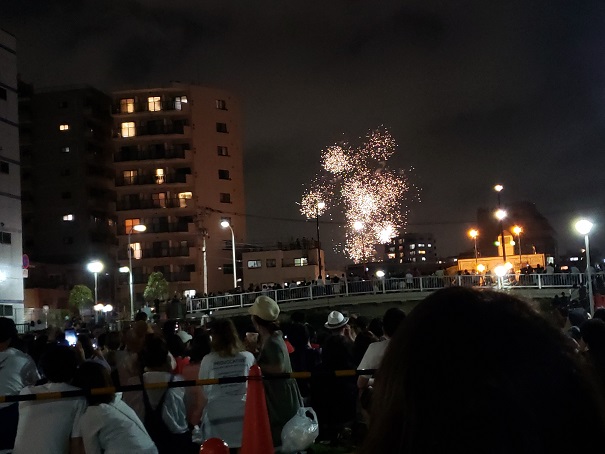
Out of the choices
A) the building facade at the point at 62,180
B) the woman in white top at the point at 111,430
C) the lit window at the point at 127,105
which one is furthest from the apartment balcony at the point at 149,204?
the woman in white top at the point at 111,430

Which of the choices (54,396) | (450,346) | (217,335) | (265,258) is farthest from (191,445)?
(265,258)

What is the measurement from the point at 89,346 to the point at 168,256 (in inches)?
1951

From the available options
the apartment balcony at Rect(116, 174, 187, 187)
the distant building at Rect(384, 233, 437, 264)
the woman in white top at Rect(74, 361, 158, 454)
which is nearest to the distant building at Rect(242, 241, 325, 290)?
the apartment balcony at Rect(116, 174, 187, 187)

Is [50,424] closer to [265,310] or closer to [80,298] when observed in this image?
[265,310]

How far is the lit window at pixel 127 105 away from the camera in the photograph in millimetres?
61031

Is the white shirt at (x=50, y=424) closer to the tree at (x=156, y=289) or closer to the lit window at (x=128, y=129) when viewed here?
the tree at (x=156, y=289)

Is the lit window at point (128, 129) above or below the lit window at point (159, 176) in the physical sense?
above

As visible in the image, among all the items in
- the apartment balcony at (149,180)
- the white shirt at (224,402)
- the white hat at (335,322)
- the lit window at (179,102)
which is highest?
the lit window at (179,102)

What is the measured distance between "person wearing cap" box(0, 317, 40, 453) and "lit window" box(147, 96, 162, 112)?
182ft

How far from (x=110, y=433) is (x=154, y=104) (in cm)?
5825

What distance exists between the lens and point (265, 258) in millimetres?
58906

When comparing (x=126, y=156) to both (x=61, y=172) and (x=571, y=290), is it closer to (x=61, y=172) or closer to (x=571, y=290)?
(x=61, y=172)

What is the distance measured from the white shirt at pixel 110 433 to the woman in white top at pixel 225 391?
1.58m

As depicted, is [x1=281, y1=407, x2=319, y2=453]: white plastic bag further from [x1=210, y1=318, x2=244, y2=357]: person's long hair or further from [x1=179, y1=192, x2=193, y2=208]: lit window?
[x1=179, y1=192, x2=193, y2=208]: lit window
